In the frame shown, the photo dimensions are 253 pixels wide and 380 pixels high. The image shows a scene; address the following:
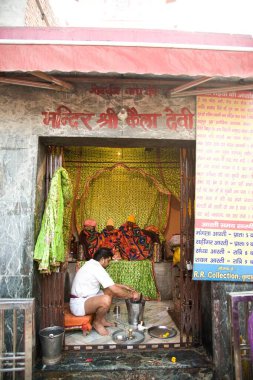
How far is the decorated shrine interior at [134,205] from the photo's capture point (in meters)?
6.82

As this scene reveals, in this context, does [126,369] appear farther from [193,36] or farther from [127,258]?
[193,36]

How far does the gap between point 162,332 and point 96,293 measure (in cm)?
130

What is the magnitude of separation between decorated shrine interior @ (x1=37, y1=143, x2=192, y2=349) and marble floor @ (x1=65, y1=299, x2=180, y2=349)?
0.08m

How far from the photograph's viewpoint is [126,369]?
386 cm

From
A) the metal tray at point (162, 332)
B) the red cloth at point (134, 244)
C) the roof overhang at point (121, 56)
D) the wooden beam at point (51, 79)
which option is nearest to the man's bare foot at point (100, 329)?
the metal tray at point (162, 332)

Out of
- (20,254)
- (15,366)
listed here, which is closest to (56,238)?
(20,254)

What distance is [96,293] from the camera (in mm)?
5211

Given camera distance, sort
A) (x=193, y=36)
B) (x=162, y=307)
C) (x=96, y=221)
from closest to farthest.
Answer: (x=193, y=36) → (x=162, y=307) → (x=96, y=221)

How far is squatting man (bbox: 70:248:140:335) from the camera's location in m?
4.89

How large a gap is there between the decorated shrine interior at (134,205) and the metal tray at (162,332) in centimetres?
108

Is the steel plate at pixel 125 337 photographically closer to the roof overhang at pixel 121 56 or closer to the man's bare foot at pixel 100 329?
the man's bare foot at pixel 100 329

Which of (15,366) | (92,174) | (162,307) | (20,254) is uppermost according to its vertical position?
(92,174)

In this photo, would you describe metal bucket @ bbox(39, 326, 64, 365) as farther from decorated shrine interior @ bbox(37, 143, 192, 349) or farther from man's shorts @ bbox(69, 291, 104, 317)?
decorated shrine interior @ bbox(37, 143, 192, 349)

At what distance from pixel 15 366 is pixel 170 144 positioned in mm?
3519
